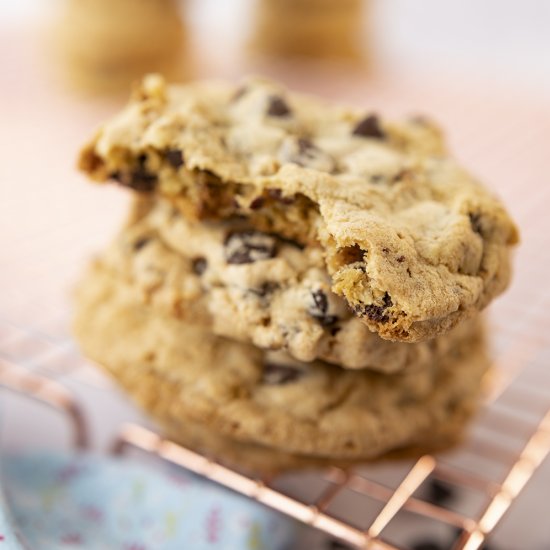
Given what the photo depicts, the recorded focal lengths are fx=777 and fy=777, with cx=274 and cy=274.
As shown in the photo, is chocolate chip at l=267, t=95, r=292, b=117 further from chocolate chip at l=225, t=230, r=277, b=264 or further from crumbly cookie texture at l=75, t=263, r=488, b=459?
crumbly cookie texture at l=75, t=263, r=488, b=459

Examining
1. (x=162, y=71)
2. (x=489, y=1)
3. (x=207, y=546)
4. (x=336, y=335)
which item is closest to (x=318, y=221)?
(x=336, y=335)

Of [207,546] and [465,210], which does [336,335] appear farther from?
[207,546]

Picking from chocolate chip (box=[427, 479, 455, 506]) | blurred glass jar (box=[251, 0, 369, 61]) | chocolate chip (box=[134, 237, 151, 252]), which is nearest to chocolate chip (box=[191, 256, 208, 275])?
chocolate chip (box=[134, 237, 151, 252])

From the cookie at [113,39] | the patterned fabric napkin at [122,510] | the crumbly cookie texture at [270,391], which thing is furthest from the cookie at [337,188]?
the cookie at [113,39]

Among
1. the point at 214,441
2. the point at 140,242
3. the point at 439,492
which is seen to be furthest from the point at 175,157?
the point at 439,492

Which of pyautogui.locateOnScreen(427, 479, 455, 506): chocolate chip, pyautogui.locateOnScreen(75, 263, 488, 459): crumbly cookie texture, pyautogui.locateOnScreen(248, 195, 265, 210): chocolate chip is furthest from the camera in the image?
pyautogui.locateOnScreen(427, 479, 455, 506): chocolate chip

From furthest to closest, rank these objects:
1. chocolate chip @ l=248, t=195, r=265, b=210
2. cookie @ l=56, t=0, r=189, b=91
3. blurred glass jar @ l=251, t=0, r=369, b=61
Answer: blurred glass jar @ l=251, t=0, r=369, b=61
cookie @ l=56, t=0, r=189, b=91
chocolate chip @ l=248, t=195, r=265, b=210
